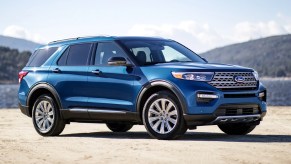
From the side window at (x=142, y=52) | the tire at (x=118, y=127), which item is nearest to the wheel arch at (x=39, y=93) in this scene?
the tire at (x=118, y=127)

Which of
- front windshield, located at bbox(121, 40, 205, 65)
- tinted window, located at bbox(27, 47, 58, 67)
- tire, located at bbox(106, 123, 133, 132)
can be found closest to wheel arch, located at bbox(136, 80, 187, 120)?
front windshield, located at bbox(121, 40, 205, 65)

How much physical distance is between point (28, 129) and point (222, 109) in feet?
18.3

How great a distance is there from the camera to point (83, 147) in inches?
371

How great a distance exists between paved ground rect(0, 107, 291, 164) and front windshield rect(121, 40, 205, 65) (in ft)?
4.46

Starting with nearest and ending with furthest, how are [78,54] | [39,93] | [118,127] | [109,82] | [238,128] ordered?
[109,82] → [238,128] → [78,54] → [39,93] → [118,127]

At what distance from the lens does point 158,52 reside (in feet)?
35.2

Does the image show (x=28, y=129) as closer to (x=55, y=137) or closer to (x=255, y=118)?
(x=55, y=137)

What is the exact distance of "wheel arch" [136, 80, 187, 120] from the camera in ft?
31.4

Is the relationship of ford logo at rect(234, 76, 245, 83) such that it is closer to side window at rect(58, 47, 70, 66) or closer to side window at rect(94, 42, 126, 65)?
side window at rect(94, 42, 126, 65)

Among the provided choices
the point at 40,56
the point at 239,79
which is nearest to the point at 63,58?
the point at 40,56

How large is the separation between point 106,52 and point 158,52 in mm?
950

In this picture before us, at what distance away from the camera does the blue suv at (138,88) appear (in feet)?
31.5

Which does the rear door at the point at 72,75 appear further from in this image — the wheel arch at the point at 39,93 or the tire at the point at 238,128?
the tire at the point at 238,128

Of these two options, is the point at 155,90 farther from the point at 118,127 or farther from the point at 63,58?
the point at 118,127
